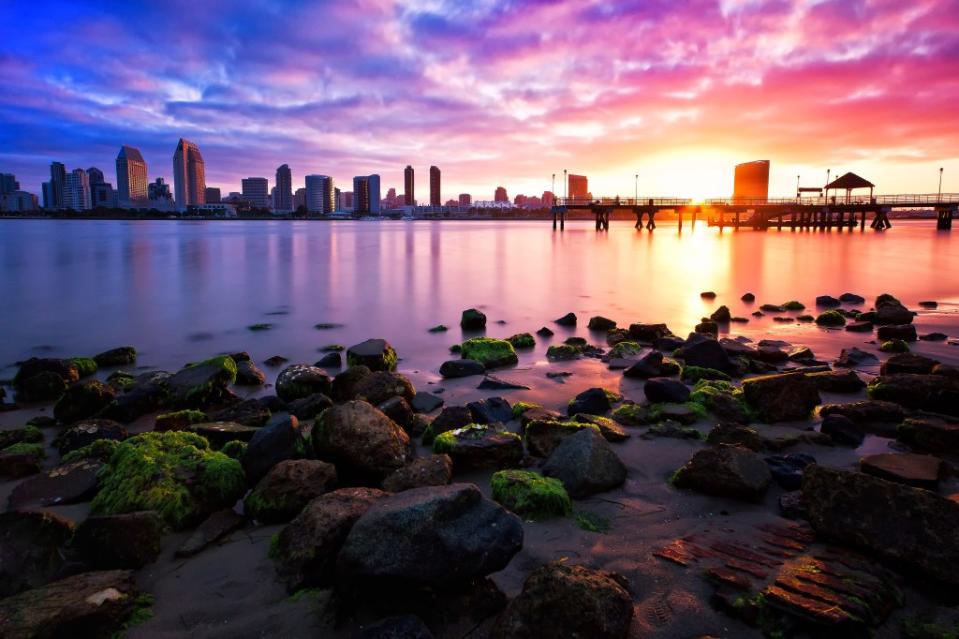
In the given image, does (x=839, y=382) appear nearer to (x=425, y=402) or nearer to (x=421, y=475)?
(x=425, y=402)

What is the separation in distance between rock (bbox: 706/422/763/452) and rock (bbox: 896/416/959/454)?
1743mm

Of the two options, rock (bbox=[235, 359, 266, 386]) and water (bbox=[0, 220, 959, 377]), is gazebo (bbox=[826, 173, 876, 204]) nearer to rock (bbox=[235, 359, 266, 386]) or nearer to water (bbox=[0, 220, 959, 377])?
water (bbox=[0, 220, 959, 377])

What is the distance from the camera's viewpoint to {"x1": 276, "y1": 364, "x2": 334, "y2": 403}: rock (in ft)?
29.1

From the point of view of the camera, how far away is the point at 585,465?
18.2 ft

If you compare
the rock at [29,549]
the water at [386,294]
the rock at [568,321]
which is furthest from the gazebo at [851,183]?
the rock at [29,549]

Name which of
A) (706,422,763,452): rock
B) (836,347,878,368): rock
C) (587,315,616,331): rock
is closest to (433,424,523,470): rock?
(706,422,763,452): rock

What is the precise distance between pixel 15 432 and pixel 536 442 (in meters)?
6.71

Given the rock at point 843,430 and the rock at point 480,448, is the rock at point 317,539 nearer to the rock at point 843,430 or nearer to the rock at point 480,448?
the rock at point 480,448

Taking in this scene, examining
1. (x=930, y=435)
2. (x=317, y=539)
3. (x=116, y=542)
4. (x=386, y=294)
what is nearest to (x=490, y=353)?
(x=930, y=435)

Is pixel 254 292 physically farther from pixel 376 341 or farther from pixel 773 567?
pixel 773 567

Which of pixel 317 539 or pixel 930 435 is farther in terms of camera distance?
pixel 930 435

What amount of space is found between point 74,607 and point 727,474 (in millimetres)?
5219

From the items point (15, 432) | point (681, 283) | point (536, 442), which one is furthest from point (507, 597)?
point (681, 283)

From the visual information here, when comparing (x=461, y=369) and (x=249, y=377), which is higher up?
(x=461, y=369)
